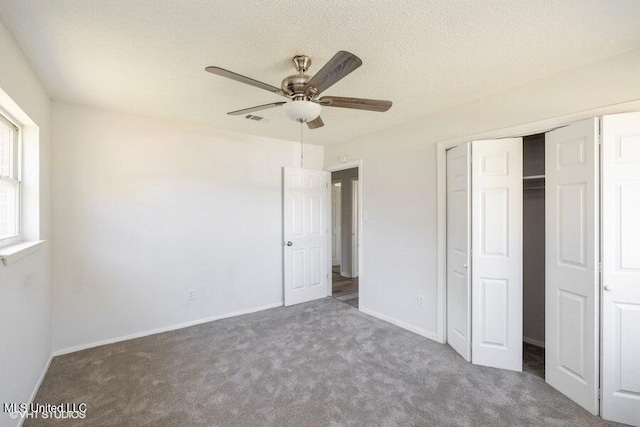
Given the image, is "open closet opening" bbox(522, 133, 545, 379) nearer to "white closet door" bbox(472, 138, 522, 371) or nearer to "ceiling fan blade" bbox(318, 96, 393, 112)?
"white closet door" bbox(472, 138, 522, 371)

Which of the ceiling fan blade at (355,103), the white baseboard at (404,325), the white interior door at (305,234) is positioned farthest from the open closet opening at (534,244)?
the white interior door at (305,234)

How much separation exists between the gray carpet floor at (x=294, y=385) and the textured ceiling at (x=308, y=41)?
2.44 metres

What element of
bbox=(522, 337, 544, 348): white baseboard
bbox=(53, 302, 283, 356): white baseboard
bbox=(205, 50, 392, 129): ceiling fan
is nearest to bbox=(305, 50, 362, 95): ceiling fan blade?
bbox=(205, 50, 392, 129): ceiling fan

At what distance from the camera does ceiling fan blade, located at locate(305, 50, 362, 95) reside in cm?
139

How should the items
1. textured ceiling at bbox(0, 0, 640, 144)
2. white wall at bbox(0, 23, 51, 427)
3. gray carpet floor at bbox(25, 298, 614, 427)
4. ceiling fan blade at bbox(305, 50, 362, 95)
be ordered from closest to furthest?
ceiling fan blade at bbox(305, 50, 362, 95) < textured ceiling at bbox(0, 0, 640, 144) < white wall at bbox(0, 23, 51, 427) < gray carpet floor at bbox(25, 298, 614, 427)

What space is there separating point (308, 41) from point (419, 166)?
1968mm

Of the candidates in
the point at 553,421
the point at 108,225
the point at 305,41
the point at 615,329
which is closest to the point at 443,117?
the point at 305,41

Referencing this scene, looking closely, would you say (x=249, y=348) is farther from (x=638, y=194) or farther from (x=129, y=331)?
(x=638, y=194)

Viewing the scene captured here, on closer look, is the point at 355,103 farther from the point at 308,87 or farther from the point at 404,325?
the point at 404,325

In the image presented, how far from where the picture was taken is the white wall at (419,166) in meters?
2.06

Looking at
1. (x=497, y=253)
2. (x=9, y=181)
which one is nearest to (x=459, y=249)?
(x=497, y=253)

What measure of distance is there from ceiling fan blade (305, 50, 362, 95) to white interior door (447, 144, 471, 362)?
1.59 metres

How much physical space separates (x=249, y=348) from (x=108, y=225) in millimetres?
1959

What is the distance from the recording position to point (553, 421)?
1.87 meters
